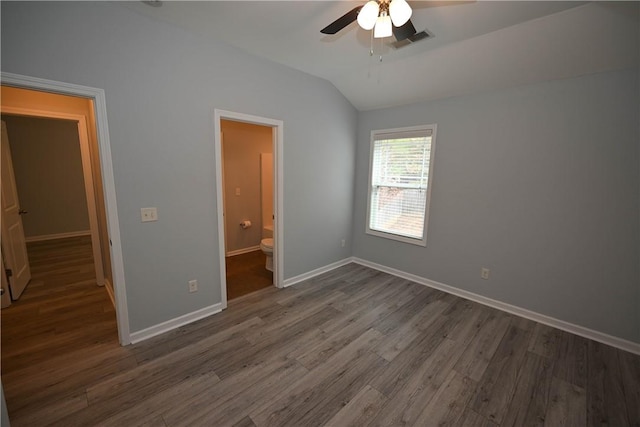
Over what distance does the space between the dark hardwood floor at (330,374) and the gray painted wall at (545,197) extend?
410 millimetres

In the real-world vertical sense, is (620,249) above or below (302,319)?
above

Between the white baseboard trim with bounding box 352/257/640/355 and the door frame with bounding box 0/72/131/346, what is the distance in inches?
124

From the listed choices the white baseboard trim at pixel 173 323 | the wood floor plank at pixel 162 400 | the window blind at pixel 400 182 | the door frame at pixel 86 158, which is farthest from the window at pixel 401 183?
the door frame at pixel 86 158

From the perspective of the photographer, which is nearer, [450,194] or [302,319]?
[302,319]

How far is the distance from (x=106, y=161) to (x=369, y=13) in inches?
82.8

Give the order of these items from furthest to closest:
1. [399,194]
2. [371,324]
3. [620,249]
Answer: [399,194] < [371,324] < [620,249]

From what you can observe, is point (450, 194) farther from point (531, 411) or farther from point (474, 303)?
point (531, 411)

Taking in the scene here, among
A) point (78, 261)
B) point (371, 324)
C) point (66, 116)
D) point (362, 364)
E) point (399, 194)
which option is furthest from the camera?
point (78, 261)

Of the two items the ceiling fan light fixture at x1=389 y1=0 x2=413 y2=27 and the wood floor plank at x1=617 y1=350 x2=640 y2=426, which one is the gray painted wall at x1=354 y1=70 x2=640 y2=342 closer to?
the wood floor plank at x1=617 y1=350 x2=640 y2=426

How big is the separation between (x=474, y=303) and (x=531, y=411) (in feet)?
4.57

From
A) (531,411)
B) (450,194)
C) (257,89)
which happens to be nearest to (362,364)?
(531,411)

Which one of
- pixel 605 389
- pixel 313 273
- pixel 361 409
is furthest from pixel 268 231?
pixel 605 389

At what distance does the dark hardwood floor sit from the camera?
1.58m

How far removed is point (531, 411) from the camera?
1.63 metres
